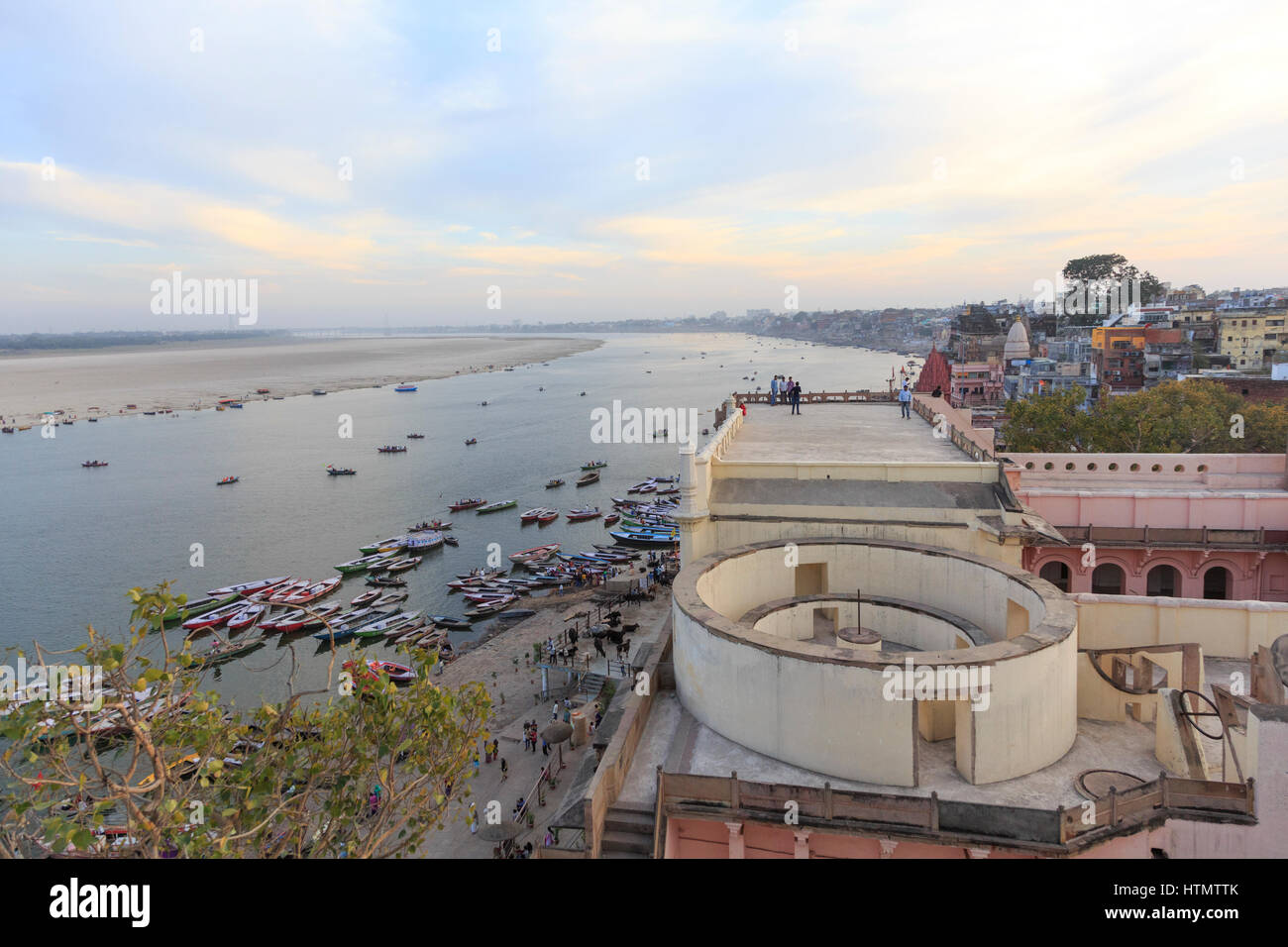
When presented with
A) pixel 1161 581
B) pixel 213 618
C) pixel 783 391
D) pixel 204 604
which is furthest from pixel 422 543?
pixel 1161 581

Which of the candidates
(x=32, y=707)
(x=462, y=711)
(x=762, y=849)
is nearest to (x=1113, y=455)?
(x=762, y=849)

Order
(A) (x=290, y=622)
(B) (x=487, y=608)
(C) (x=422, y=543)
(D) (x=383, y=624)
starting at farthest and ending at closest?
(C) (x=422, y=543)
(B) (x=487, y=608)
(D) (x=383, y=624)
(A) (x=290, y=622)

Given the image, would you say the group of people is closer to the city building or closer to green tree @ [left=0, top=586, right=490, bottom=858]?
the city building

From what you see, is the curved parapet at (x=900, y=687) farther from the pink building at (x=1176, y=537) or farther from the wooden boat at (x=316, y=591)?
the wooden boat at (x=316, y=591)

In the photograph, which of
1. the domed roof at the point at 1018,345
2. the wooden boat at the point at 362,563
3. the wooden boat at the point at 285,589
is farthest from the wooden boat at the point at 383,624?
the domed roof at the point at 1018,345

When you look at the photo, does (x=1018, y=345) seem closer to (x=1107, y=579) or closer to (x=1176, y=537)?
(x=1107, y=579)

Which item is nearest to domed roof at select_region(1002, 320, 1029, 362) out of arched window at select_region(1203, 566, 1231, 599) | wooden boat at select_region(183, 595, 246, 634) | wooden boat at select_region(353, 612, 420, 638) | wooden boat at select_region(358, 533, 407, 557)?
wooden boat at select_region(358, 533, 407, 557)
